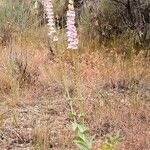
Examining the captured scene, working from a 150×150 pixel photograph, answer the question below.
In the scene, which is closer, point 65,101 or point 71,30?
point 71,30

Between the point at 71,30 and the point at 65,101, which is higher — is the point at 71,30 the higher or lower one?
the higher one

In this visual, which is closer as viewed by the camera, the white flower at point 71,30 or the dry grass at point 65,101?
the white flower at point 71,30

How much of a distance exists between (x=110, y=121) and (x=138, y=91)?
1.95 ft

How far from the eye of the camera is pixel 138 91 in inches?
193

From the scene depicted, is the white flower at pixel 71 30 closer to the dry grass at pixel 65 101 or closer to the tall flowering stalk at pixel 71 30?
the tall flowering stalk at pixel 71 30

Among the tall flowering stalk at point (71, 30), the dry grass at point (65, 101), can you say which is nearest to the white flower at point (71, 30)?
the tall flowering stalk at point (71, 30)

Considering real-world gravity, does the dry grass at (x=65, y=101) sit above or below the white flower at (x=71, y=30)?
below

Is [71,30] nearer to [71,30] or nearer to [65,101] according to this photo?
[71,30]

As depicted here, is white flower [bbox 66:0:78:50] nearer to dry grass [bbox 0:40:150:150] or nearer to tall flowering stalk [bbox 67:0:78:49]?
tall flowering stalk [bbox 67:0:78:49]

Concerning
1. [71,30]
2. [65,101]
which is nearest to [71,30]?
[71,30]

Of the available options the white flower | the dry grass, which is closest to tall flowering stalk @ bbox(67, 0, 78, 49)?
the white flower

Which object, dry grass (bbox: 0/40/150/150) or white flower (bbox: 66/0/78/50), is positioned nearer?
white flower (bbox: 66/0/78/50)

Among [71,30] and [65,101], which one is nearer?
[71,30]

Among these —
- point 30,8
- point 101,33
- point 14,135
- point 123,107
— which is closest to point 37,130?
point 14,135
